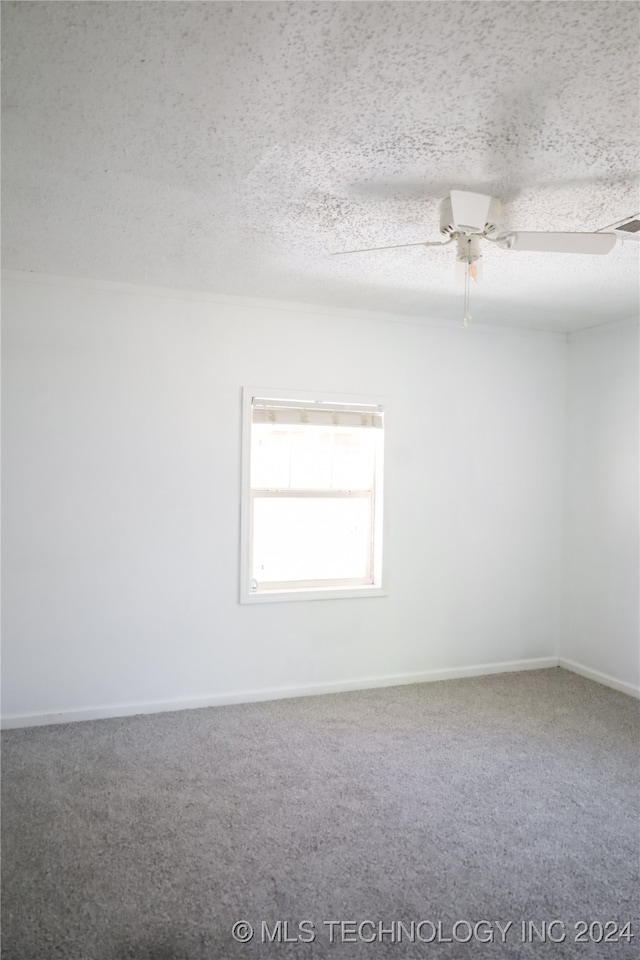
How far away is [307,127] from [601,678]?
4.27 m

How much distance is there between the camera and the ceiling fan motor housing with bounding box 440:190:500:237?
255 centimetres

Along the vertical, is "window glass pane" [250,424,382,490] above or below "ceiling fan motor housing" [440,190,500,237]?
below

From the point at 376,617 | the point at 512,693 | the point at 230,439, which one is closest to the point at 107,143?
the point at 230,439

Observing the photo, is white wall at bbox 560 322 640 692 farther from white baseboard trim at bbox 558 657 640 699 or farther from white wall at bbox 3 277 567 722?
white wall at bbox 3 277 567 722

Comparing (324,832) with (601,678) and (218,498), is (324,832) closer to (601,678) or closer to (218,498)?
(218,498)

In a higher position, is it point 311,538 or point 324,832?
point 311,538

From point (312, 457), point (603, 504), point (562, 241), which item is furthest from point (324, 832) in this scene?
point (603, 504)

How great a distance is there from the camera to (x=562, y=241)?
2420 mm

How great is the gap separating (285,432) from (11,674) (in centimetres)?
226

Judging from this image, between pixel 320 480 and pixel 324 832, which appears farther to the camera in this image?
pixel 320 480

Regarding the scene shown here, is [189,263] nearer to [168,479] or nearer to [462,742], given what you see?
[168,479]

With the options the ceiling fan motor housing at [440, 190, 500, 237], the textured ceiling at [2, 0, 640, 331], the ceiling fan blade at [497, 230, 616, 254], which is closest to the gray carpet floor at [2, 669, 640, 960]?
the ceiling fan blade at [497, 230, 616, 254]

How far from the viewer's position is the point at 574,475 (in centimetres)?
508

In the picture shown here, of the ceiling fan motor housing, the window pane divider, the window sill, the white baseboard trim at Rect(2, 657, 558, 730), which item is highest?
the ceiling fan motor housing
